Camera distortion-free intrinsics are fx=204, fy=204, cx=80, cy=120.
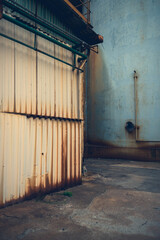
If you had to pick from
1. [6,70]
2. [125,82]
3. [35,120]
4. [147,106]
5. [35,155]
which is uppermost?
[125,82]

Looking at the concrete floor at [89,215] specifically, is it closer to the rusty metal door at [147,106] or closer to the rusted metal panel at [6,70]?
the rusted metal panel at [6,70]

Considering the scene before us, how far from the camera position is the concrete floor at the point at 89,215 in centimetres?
449

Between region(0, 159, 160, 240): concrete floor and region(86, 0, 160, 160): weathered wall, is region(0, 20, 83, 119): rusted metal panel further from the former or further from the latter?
region(86, 0, 160, 160): weathered wall

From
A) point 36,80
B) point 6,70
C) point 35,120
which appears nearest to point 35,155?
point 35,120

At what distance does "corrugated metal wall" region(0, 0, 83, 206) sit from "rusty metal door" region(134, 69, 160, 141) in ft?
26.7

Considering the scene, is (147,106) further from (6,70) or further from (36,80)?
(6,70)

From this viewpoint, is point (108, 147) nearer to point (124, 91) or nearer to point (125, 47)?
point (124, 91)

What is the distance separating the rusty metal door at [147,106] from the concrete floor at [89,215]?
7.42 metres

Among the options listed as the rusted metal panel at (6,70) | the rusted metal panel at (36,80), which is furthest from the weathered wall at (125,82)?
the rusted metal panel at (6,70)

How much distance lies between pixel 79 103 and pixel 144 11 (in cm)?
1148

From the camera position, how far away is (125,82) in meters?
16.5

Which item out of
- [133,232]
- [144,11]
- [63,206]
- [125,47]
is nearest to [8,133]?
[63,206]

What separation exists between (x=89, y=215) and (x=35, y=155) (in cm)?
259

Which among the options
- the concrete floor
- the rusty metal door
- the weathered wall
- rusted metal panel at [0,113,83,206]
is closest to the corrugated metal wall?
rusted metal panel at [0,113,83,206]
